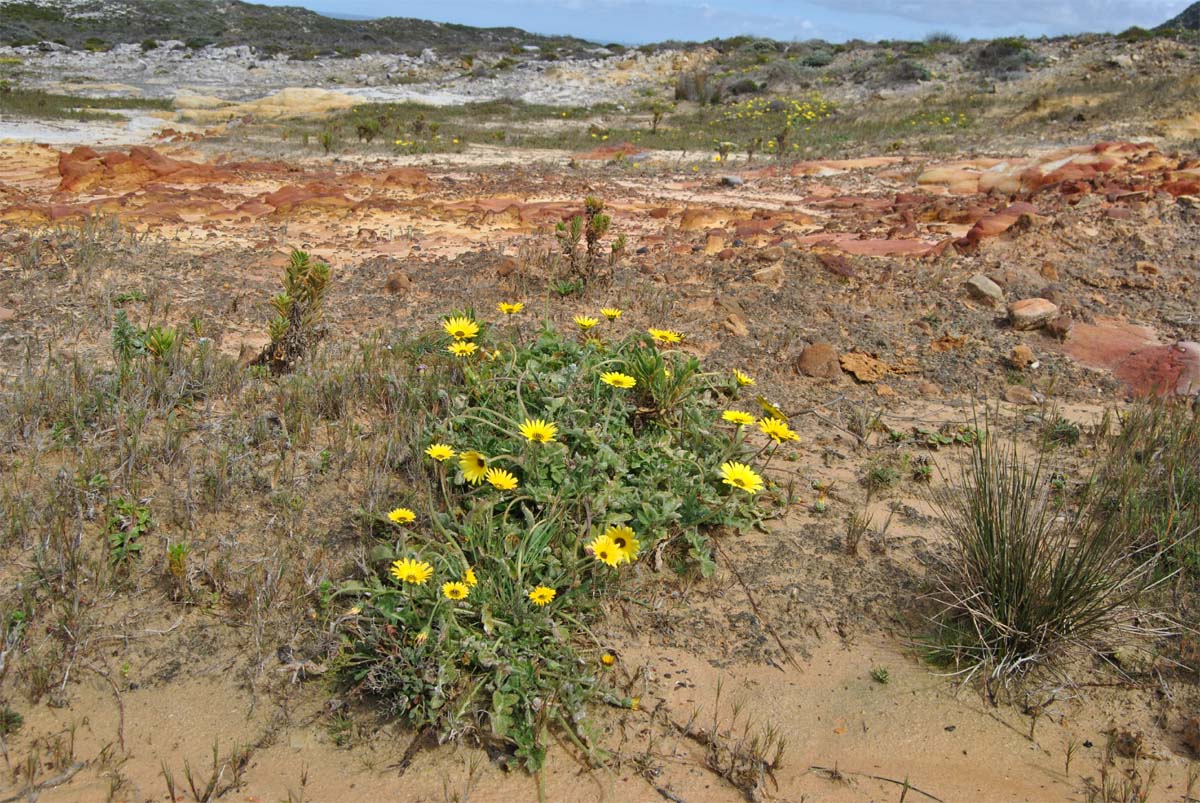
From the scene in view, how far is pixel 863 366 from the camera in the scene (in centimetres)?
459

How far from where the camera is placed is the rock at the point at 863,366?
4.52 meters

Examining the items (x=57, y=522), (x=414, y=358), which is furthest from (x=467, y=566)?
(x=414, y=358)

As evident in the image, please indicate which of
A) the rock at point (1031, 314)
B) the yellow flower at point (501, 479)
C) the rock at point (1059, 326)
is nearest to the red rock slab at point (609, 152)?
the rock at point (1031, 314)

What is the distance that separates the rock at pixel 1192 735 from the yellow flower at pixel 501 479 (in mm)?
1952

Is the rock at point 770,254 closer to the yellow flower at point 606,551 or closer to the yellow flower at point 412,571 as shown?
the yellow flower at point 606,551

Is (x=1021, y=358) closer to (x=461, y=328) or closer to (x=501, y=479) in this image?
(x=461, y=328)

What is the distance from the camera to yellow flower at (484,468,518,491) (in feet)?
8.93

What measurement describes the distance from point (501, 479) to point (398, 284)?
10.2 feet

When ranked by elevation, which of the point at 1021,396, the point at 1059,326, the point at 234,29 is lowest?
the point at 1021,396

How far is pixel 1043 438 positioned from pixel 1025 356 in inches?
43.4


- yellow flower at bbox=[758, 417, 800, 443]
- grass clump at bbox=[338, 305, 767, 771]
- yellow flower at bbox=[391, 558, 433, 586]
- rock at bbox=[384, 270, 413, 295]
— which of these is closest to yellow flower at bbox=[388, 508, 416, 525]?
grass clump at bbox=[338, 305, 767, 771]

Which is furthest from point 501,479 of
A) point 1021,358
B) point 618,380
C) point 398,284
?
point 1021,358

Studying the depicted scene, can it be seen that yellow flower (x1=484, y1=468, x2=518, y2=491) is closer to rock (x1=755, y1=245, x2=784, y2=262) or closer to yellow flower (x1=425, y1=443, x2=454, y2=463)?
yellow flower (x1=425, y1=443, x2=454, y2=463)

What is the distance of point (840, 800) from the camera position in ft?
7.00
